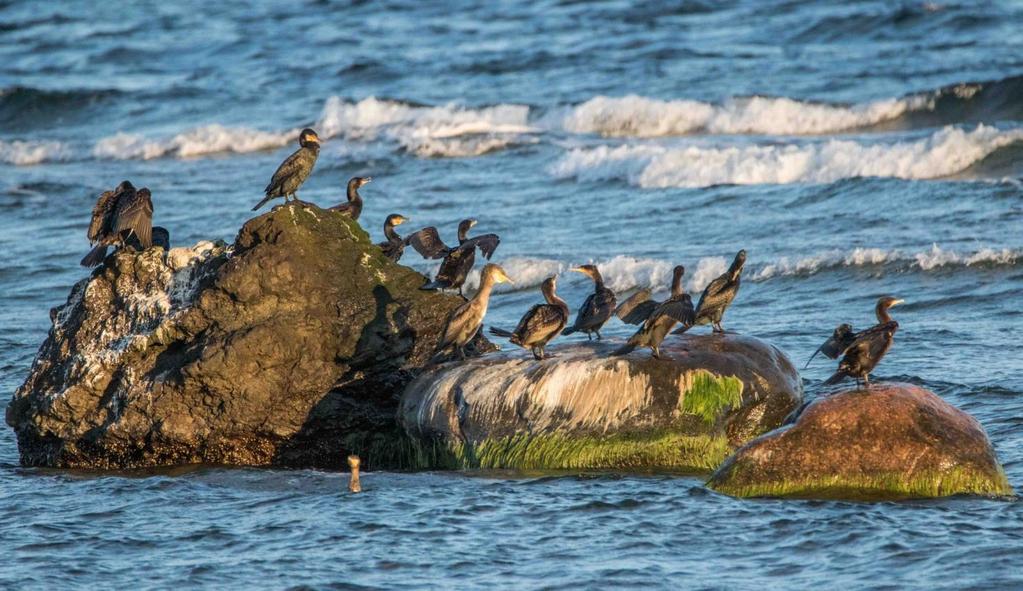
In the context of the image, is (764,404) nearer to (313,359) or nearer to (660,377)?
(660,377)

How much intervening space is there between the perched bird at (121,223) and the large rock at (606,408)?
256 cm

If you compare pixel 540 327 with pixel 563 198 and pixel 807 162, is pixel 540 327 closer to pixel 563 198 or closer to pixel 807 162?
pixel 563 198

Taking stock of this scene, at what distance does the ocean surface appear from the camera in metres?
8.59

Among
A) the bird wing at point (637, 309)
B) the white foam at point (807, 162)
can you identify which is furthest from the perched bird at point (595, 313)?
the white foam at point (807, 162)

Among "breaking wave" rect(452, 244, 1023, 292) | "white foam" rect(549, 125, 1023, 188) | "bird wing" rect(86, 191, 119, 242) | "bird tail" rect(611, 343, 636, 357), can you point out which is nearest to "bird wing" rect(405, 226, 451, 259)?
"bird wing" rect(86, 191, 119, 242)

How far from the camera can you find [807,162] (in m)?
22.6

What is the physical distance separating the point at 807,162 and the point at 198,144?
498 inches

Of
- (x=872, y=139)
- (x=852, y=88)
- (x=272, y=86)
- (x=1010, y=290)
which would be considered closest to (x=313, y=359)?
(x=1010, y=290)

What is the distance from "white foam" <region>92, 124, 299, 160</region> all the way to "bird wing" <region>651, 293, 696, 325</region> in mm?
19973

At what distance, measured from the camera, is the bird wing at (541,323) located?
1048cm

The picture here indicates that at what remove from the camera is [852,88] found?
2873 centimetres

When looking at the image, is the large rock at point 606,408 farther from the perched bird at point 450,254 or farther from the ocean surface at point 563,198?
the perched bird at point 450,254

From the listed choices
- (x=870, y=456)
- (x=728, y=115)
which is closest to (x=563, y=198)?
(x=728, y=115)

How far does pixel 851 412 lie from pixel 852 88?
20.4 m
